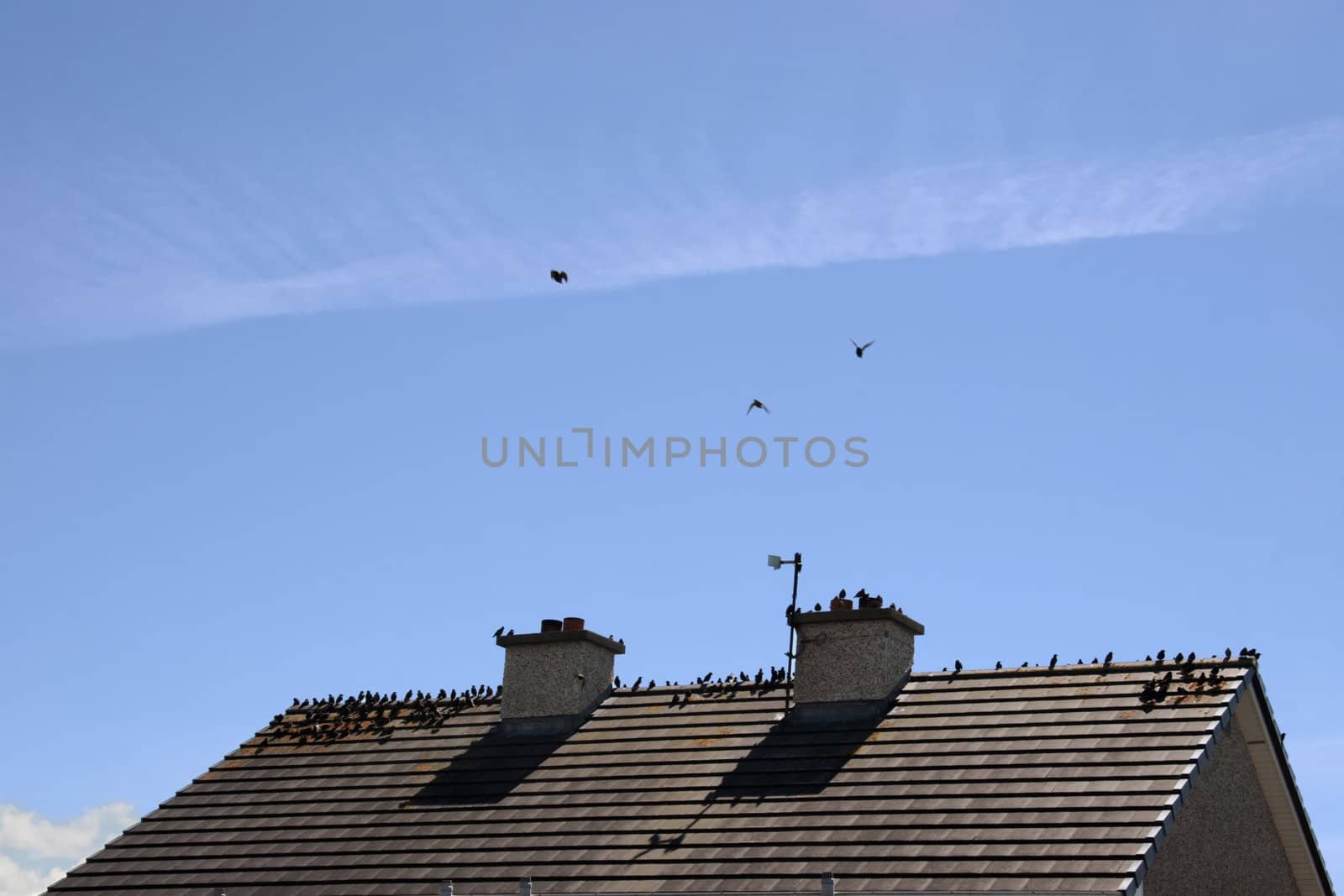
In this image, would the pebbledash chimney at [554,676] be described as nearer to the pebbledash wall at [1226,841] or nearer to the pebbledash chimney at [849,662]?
the pebbledash chimney at [849,662]

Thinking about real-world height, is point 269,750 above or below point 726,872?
above

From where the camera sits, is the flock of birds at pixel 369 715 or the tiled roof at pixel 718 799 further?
the flock of birds at pixel 369 715

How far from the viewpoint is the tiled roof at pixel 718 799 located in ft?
65.6

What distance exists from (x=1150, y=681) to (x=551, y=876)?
7.52 m

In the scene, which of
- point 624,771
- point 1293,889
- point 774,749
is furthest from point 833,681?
point 1293,889

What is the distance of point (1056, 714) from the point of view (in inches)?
880

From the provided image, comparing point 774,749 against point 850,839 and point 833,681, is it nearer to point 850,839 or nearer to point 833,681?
point 833,681

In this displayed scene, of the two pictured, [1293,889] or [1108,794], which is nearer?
[1108,794]

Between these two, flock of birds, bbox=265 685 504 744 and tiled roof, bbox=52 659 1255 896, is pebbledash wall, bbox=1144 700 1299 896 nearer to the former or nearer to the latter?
tiled roof, bbox=52 659 1255 896

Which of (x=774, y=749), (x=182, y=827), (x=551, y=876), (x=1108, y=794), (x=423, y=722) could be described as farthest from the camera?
(x=423, y=722)

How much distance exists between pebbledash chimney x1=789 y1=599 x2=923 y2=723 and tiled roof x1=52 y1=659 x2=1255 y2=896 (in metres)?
0.34

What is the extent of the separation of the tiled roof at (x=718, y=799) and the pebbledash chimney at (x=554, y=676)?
0.35 meters

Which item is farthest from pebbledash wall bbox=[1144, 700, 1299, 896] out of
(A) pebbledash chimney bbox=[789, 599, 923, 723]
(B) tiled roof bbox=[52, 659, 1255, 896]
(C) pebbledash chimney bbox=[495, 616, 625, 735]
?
(C) pebbledash chimney bbox=[495, 616, 625, 735]

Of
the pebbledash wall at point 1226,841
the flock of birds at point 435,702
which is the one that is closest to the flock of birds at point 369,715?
the flock of birds at point 435,702
